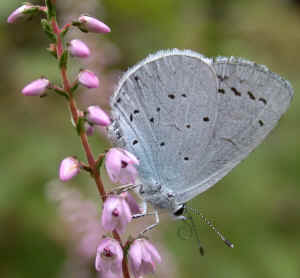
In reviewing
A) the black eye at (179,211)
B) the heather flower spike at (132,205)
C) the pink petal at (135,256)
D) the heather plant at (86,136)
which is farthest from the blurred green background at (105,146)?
the heather plant at (86,136)

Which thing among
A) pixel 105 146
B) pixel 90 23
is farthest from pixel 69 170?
pixel 105 146

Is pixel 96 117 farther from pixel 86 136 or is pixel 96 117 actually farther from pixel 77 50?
pixel 77 50

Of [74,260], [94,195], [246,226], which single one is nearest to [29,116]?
[94,195]

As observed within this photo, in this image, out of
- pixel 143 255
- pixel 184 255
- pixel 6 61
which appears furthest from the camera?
pixel 6 61

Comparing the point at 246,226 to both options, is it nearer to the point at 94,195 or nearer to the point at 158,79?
the point at 94,195

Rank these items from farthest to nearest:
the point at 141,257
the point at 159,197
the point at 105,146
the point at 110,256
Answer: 1. the point at 105,146
2. the point at 159,197
3. the point at 141,257
4. the point at 110,256

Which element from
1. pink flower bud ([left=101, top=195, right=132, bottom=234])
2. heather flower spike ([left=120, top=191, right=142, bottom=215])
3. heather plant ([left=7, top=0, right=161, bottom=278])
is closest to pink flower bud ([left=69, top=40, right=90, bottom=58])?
heather plant ([left=7, top=0, right=161, bottom=278])

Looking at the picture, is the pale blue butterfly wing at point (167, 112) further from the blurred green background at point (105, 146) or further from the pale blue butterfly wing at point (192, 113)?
the blurred green background at point (105, 146)
